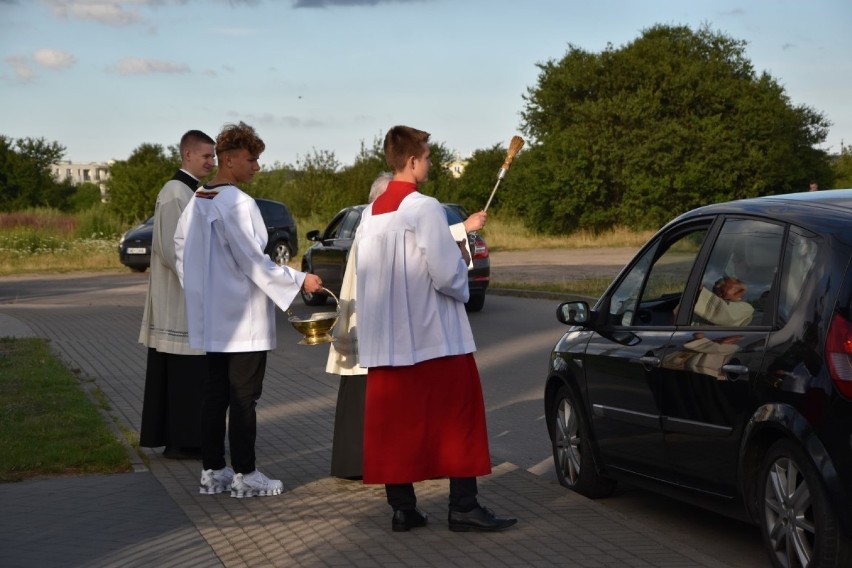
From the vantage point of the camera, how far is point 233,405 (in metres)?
7.45

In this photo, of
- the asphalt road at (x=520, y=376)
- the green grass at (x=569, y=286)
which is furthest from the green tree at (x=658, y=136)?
the green grass at (x=569, y=286)

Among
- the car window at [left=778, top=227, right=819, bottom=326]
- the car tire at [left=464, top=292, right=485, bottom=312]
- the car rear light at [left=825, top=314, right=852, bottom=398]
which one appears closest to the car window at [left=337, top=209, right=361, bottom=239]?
the car tire at [left=464, top=292, right=485, bottom=312]

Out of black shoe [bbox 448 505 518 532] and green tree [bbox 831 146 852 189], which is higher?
green tree [bbox 831 146 852 189]

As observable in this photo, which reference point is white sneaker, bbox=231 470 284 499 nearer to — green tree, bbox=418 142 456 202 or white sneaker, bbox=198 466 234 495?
white sneaker, bbox=198 466 234 495

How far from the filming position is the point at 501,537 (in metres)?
6.51

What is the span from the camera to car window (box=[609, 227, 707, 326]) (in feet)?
22.4

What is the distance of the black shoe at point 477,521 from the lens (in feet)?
21.5

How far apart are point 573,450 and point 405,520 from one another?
4.47 feet

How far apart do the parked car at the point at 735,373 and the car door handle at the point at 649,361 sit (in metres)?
0.01

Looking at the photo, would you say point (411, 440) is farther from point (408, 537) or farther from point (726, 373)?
point (726, 373)

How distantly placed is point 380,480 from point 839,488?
2.17 m

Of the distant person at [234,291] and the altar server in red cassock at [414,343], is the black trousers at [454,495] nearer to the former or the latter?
the altar server in red cassock at [414,343]

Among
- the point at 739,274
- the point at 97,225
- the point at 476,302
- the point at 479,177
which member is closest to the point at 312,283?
the point at 739,274

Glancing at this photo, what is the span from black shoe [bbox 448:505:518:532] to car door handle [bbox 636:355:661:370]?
3.23ft
